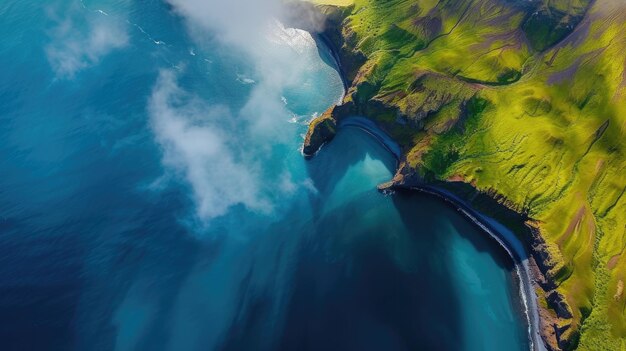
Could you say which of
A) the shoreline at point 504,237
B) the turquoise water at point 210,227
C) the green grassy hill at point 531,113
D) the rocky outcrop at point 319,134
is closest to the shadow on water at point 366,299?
the turquoise water at point 210,227

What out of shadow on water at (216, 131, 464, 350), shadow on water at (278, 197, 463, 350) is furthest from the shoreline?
shadow on water at (278, 197, 463, 350)

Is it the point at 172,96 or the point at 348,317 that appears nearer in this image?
the point at 348,317

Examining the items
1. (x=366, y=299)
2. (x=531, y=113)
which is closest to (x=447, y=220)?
(x=366, y=299)

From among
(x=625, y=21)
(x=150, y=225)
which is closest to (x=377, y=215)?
(x=150, y=225)

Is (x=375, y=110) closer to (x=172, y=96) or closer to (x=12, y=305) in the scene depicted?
(x=172, y=96)

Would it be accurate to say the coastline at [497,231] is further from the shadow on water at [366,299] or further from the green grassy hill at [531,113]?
the shadow on water at [366,299]
